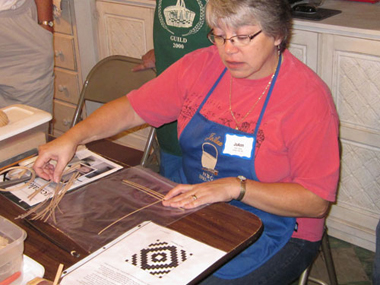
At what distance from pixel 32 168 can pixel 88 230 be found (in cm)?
36

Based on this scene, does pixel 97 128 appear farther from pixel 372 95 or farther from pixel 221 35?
pixel 372 95

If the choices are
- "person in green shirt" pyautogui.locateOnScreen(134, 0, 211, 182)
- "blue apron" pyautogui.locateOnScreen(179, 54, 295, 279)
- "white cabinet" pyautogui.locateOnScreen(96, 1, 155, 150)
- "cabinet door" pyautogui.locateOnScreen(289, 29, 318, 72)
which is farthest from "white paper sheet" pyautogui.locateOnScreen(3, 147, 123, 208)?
"white cabinet" pyautogui.locateOnScreen(96, 1, 155, 150)

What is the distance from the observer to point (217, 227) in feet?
3.93

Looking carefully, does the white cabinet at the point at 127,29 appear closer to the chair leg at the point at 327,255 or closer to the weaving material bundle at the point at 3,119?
the weaving material bundle at the point at 3,119

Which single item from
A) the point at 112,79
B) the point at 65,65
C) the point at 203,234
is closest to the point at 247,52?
the point at 203,234

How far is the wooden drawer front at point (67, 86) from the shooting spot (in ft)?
10.8

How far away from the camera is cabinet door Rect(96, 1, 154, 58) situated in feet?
9.29

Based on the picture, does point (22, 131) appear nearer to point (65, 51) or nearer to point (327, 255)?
point (327, 255)

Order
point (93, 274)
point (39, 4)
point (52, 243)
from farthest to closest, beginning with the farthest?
point (39, 4), point (52, 243), point (93, 274)

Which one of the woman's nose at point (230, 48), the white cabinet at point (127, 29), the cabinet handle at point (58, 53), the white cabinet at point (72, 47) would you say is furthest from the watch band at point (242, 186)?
the cabinet handle at point (58, 53)

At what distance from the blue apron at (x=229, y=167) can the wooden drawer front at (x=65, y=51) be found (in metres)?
1.81

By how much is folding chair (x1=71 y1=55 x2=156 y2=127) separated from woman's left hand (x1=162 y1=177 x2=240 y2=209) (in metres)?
1.09

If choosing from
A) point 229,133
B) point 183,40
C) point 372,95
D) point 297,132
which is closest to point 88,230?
point 229,133

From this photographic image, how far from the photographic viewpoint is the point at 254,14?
54.0 inches
